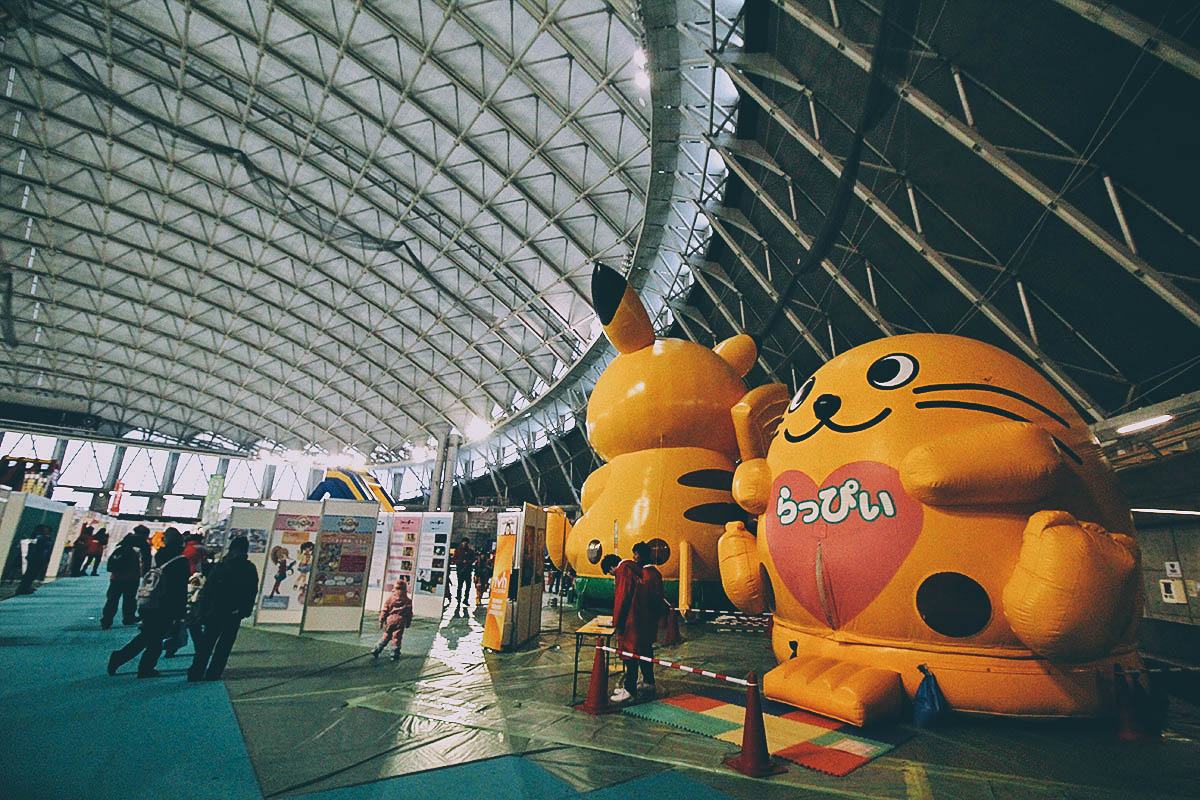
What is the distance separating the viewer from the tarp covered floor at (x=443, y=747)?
128 inches

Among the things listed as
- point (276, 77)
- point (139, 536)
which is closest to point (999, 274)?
point (139, 536)

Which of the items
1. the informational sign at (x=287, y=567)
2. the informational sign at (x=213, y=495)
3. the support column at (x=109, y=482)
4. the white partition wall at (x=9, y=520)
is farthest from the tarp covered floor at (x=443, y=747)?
the support column at (x=109, y=482)

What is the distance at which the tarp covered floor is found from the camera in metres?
3.25

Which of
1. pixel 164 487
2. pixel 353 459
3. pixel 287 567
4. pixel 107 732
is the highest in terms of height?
pixel 353 459

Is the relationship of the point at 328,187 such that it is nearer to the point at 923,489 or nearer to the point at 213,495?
the point at 213,495

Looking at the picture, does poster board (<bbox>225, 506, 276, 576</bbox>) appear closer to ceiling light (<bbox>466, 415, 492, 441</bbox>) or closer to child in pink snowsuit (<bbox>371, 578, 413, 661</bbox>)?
child in pink snowsuit (<bbox>371, 578, 413, 661</bbox>)

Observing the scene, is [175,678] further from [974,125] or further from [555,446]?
[555,446]

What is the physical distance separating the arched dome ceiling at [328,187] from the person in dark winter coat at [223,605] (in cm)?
1371

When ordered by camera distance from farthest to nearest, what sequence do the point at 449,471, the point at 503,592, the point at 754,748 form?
the point at 449,471 → the point at 503,592 → the point at 754,748

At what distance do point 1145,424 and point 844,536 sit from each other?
6141 mm

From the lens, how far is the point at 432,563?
39.4 ft

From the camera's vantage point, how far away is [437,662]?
23.4ft

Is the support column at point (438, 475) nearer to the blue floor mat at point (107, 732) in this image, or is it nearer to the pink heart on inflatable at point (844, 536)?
the blue floor mat at point (107, 732)

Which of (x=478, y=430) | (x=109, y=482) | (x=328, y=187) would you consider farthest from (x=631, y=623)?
(x=109, y=482)
